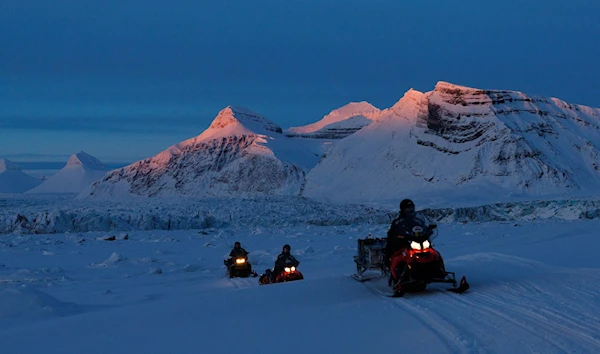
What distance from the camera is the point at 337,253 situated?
72.0 feet

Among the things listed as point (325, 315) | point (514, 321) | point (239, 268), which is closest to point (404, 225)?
point (325, 315)

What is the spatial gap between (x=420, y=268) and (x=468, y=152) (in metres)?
52.9

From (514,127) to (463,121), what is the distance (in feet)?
17.3

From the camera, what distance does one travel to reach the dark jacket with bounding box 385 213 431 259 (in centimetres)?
925

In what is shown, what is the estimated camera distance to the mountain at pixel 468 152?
54.5m

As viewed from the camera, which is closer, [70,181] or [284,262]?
[284,262]

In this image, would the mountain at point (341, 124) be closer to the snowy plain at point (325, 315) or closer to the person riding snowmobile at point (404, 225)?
the snowy plain at point (325, 315)

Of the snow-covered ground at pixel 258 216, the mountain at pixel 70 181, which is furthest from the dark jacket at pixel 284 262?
the mountain at pixel 70 181

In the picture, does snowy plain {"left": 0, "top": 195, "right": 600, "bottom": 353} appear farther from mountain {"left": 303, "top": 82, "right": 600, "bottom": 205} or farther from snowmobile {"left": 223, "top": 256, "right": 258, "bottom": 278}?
mountain {"left": 303, "top": 82, "right": 600, "bottom": 205}

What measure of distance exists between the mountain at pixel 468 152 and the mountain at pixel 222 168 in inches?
602

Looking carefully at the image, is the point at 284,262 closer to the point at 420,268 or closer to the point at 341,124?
the point at 420,268

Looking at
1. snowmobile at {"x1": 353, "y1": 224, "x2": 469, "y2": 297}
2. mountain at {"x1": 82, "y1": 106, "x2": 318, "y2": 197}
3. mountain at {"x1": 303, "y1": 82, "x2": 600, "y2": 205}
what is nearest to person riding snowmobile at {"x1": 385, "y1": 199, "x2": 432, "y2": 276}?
snowmobile at {"x1": 353, "y1": 224, "x2": 469, "y2": 297}

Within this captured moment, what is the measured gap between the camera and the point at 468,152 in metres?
59.8

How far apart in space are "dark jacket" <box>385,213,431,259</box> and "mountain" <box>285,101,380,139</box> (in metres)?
109
